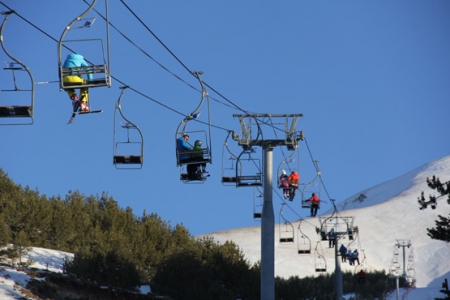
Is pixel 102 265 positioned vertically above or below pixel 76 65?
below

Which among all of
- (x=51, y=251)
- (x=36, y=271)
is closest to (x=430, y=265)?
(x=51, y=251)

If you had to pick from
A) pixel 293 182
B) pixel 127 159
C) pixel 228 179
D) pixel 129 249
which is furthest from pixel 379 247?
pixel 127 159

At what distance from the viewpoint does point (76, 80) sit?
15.1 metres

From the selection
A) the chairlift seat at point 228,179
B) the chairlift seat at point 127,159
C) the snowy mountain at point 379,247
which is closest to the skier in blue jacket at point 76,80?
the chairlift seat at point 127,159

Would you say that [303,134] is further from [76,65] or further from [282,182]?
[76,65]

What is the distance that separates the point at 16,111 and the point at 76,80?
137 centimetres

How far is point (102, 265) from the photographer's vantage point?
39.5 metres

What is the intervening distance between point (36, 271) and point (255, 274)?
2096 cm

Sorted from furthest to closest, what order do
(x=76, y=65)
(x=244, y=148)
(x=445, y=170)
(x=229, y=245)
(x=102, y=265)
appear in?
(x=445, y=170), (x=229, y=245), (x=102, y=265), (x=244, y=148), (x=76, y=65)

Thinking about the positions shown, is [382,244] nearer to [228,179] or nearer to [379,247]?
[379,247]

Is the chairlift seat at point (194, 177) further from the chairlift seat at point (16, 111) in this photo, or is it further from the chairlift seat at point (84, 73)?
the chairlift seat at point (16, 111)

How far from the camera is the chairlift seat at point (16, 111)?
14.1 m

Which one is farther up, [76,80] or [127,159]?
[76,80]

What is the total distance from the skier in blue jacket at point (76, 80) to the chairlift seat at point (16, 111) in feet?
3.76
